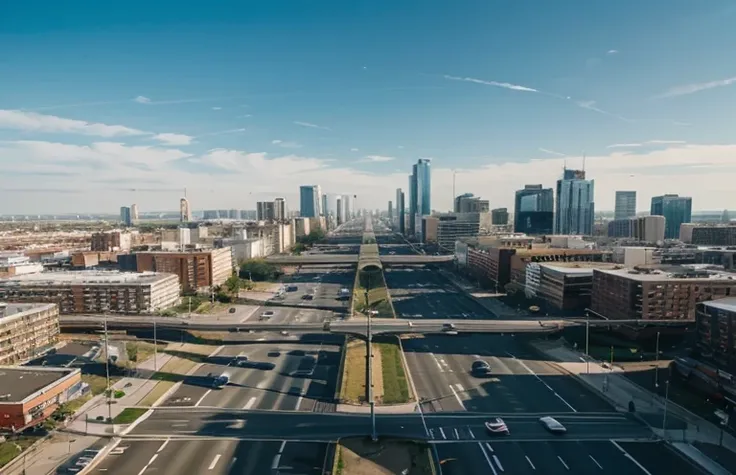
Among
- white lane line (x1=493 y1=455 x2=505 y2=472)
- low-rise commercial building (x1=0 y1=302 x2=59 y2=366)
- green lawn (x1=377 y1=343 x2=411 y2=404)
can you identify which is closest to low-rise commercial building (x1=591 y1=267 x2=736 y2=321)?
green lawn (x1=377 y1=343 x2=411 y2=404)

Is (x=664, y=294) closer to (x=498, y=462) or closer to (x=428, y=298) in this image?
(x=498, y=462)

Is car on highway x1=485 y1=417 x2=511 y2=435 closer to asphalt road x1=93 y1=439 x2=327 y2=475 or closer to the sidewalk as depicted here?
the sidewalk

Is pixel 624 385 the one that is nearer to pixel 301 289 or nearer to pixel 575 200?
pixel 301 289

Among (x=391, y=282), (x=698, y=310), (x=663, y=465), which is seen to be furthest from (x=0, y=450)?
(x=391, y=282)

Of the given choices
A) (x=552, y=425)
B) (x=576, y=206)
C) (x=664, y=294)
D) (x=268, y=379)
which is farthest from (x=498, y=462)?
(x=576, y=206)

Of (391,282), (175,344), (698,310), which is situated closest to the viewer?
(698,310)

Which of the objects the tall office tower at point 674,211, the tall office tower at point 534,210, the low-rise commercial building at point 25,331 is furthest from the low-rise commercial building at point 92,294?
the tall office tower at point 674,211
